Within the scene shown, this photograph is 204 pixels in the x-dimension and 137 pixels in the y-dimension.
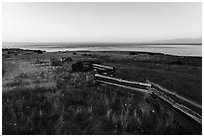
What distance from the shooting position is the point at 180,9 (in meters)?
7.50

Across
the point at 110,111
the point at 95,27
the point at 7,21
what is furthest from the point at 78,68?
the point at 110,111

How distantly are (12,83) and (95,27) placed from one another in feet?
15.1

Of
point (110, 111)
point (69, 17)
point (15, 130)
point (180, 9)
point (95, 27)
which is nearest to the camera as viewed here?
point (15, 130)

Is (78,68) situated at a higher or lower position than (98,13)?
lower

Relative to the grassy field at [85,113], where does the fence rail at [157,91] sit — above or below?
above

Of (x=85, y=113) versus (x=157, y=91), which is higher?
(x=157, y=91)

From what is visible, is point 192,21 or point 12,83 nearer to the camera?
point 12,83

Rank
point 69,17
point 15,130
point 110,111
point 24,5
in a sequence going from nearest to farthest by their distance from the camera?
point 15,130, point 110,111, point 24,5, point 69,17

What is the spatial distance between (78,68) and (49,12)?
4090mm

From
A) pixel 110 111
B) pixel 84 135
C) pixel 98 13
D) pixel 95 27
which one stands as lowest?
pixel 84 135

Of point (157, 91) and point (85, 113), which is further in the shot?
point (157, 91)

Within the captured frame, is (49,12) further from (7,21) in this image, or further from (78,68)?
(78,68)

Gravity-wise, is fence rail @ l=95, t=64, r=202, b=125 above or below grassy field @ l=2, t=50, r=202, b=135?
above

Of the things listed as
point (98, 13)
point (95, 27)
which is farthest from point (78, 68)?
point (98, 13)
